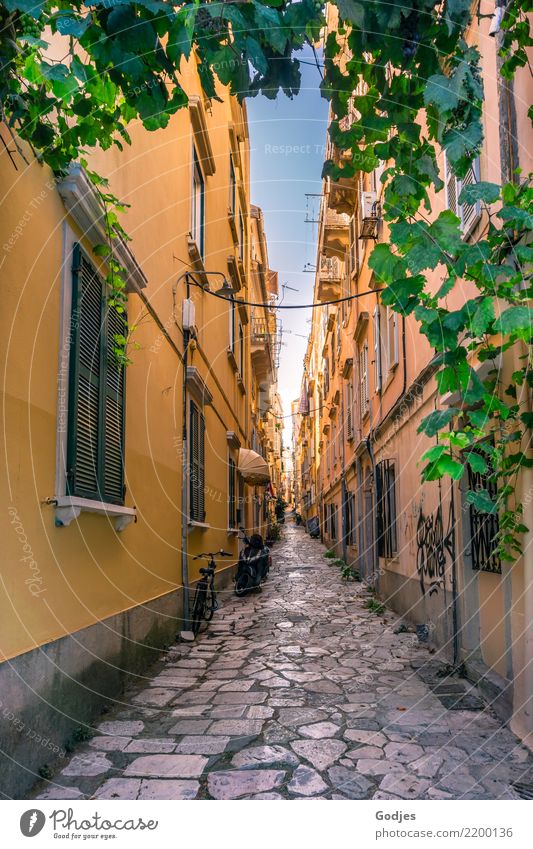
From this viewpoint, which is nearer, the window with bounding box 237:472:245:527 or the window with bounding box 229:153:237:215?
the window with bounding box 229:153:237:215

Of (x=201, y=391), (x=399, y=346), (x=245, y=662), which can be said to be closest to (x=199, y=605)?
(x=245, y=662)

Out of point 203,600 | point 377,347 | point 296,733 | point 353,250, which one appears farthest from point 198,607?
point 353,250

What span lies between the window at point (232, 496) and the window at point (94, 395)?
8.83 m

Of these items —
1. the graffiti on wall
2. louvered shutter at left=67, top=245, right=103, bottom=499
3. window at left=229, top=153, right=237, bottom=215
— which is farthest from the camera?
window at left=229, top=153, right=237, bottom=215

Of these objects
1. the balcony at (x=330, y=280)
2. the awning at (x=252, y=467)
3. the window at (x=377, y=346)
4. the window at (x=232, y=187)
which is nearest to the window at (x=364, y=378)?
the window at (x=377, y=346)

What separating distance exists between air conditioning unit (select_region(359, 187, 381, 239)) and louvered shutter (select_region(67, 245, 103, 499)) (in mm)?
7582

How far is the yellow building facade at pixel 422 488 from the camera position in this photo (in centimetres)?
469

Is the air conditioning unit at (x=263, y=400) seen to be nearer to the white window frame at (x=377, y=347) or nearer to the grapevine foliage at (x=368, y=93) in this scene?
the white window frame at (x=377, y=347)

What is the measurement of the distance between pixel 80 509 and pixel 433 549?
4.57m

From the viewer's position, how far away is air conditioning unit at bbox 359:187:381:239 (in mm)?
11625

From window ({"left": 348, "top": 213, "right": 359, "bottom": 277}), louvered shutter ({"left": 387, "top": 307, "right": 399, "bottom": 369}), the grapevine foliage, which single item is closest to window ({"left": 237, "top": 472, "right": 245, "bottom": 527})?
window ({"left": 348, "top": 213, "right": 359, "bottom": 277})

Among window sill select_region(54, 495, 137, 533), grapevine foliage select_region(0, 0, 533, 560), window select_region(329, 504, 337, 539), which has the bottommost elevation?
window select_region(329, 504, 337, 539)

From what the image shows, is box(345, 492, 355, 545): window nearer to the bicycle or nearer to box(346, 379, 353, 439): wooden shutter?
box(346, 379, 353, 439): wooden shutter

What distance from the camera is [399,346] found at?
990 cm
